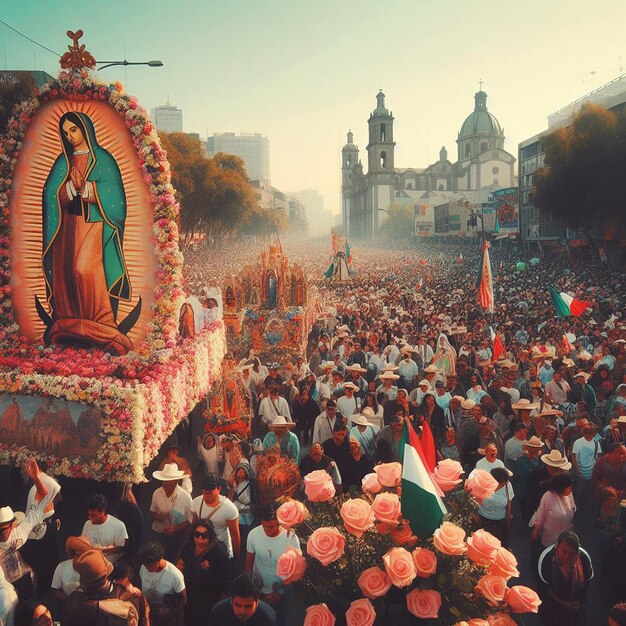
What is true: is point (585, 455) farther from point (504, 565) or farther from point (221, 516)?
point (504, 565)

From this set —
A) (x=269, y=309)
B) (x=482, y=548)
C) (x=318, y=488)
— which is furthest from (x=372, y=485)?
(x=269, y=309)

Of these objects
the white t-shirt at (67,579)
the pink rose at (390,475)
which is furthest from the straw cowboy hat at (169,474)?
the pink rose at (390,475)

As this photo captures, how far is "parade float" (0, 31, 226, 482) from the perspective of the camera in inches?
339

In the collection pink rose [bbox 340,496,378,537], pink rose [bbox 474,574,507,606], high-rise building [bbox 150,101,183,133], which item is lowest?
pink rose [bbox 474,574,507,606]

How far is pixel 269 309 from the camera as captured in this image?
17172 mm

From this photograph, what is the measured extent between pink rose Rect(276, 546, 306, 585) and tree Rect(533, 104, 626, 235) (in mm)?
31081

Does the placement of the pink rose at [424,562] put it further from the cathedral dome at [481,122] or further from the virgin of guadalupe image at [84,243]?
the cathedral dome at [481,122]

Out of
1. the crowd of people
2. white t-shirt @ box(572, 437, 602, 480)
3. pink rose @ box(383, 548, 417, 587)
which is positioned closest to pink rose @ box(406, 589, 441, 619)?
pink rose @ box(383, 548, 417, 587)

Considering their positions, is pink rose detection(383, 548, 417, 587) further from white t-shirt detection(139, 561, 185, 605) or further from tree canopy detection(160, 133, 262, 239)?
tree canopy detection(160, 133, 262, 239)

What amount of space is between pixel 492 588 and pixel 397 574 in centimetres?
53

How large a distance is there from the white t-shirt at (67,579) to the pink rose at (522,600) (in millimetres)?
3115

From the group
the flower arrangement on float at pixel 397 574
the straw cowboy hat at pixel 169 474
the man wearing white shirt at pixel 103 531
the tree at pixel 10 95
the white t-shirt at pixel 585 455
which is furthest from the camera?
the tree at pixel 10 95

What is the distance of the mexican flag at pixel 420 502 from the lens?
3479 mm

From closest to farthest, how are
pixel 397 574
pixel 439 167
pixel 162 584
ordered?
pixel 397 574
pixel 162 584
pixel 439 167
